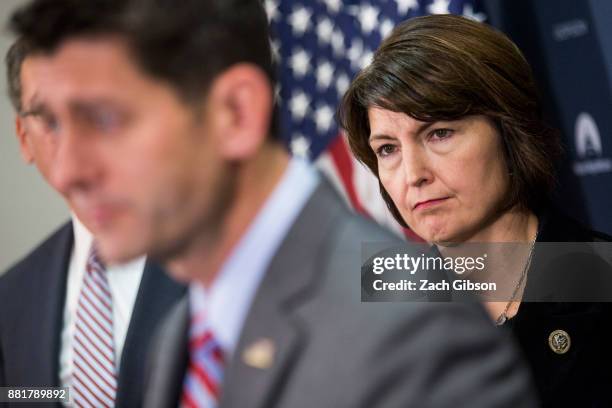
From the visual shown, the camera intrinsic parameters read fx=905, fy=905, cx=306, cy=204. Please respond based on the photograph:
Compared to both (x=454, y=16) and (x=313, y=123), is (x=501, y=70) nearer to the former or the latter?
(x=454, y=16)

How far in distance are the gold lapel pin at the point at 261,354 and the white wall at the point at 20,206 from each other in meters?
0.51

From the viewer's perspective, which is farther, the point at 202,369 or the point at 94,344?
the point at 94,344

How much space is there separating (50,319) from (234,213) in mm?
413

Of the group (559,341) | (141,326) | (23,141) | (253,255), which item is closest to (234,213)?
(253,255)

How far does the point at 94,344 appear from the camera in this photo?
1.28 meters

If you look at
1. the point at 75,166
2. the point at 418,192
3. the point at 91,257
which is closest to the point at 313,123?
the point at 418,192

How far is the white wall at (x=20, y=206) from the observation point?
4.39 ft

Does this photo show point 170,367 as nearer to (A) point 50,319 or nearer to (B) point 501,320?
(A) point 50,319

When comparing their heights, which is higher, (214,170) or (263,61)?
(263,61)

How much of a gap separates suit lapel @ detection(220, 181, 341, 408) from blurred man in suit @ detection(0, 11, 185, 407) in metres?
0.34

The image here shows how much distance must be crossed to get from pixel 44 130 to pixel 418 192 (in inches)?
20.8

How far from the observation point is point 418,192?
131cm

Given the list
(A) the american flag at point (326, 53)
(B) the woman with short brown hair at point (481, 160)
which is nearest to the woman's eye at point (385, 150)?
(B) the woman with short brown hair at point (481, 160)

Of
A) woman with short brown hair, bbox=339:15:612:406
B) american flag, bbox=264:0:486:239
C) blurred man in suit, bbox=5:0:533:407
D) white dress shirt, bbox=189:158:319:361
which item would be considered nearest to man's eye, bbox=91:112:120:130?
blurred man in suit, bbox=5:0:533:407
